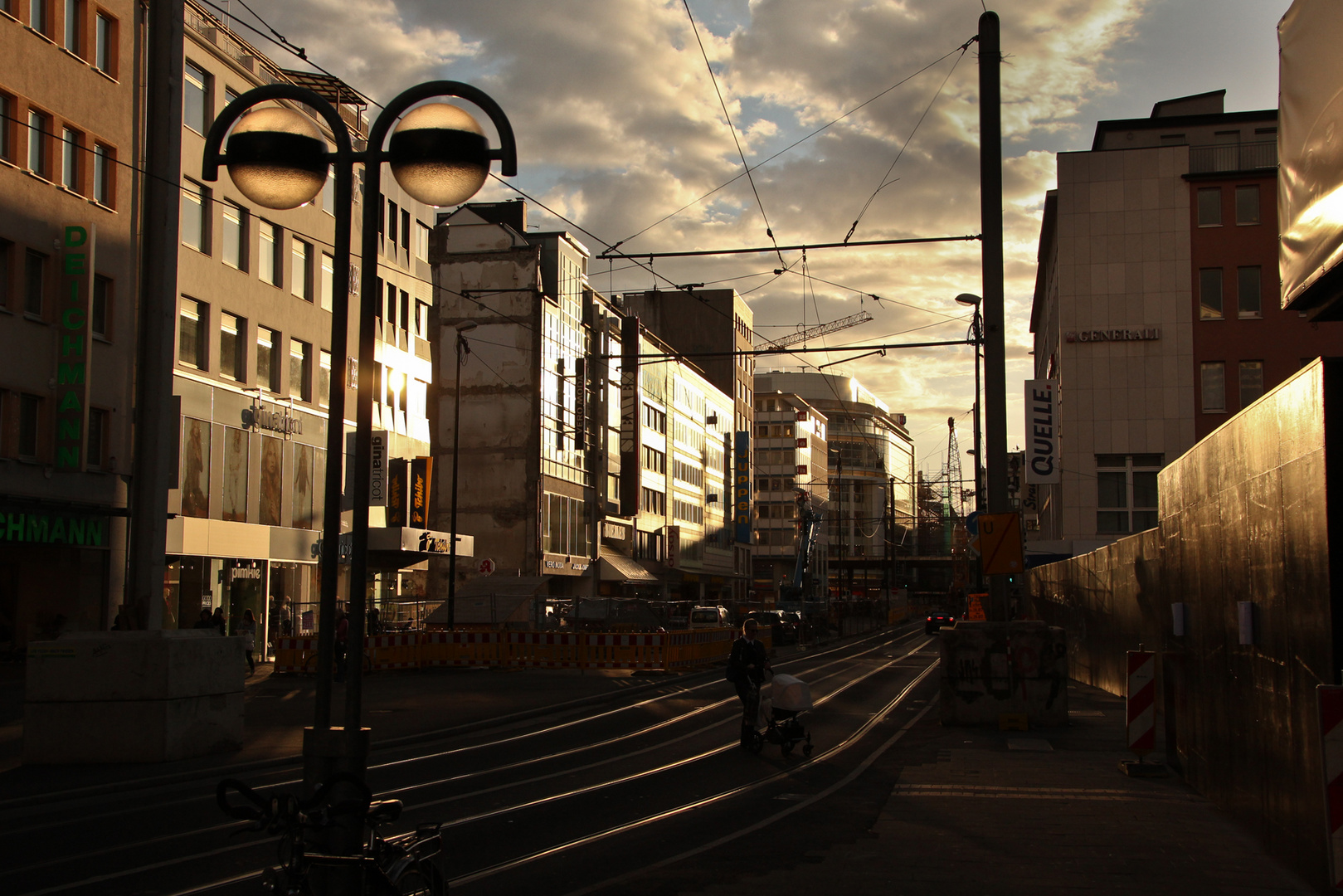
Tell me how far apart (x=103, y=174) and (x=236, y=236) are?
21.3 feet

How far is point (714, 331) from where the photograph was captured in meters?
114

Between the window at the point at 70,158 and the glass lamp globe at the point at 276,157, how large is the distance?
1042 inches

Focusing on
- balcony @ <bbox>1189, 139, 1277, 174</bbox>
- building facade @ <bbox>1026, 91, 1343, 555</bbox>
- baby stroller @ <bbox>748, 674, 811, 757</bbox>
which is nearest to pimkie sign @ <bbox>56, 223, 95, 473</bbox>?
baby stroller @ <bbox>748, 674, 811, 757</bbox>

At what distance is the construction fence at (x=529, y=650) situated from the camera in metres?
33.8

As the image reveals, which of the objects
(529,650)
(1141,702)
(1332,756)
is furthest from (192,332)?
(1332,756)

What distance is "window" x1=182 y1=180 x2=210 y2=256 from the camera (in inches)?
1350

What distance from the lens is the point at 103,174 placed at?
101 feet

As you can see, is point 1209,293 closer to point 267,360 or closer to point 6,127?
point 267,360

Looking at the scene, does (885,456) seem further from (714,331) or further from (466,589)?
(466,589)

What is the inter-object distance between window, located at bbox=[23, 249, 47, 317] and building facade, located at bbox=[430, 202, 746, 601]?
27.7 m

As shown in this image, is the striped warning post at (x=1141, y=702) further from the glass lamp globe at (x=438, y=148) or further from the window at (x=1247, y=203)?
the window at (x=1247, y=203)

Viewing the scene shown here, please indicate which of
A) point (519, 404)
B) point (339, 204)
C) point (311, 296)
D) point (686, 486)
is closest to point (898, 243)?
point (339, 204)

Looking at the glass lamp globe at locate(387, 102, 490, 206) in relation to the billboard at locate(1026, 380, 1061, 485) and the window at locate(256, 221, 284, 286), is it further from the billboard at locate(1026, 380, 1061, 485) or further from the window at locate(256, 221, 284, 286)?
the billboard at locate(1026, 380, 1061, 485)

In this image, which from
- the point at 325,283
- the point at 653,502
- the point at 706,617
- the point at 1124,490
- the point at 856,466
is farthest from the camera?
the point at 856,466
